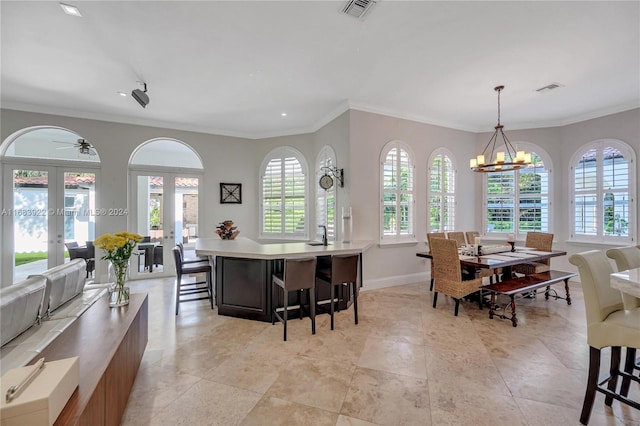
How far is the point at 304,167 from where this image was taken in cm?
596

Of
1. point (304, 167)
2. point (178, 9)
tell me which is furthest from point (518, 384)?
point (304, 167)

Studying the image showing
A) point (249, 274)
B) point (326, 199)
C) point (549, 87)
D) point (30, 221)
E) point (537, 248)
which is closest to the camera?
point (249, 274)

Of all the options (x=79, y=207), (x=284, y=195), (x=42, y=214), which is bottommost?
(x=42, y=214)

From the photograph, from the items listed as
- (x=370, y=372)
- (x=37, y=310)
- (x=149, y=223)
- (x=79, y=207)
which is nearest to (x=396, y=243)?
(x=370, y=372)

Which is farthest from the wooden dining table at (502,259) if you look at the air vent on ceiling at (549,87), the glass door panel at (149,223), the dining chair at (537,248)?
the glass door panel at (149,223)

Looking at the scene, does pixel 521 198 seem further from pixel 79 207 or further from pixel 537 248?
pixel 79 207

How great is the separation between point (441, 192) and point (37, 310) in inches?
227

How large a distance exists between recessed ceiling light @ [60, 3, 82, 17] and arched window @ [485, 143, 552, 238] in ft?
22.7

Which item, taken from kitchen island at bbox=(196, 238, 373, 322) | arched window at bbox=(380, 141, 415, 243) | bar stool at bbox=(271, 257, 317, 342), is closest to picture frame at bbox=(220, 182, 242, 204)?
kitchen island at bbox=(196, 238, 373, 322)

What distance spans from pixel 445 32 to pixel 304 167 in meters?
3.67

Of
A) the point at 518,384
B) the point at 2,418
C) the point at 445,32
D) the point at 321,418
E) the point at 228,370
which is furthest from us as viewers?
the point at 445,32

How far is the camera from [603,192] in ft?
16.4

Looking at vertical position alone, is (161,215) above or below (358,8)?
below

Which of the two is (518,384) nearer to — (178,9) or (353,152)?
(353,152)
